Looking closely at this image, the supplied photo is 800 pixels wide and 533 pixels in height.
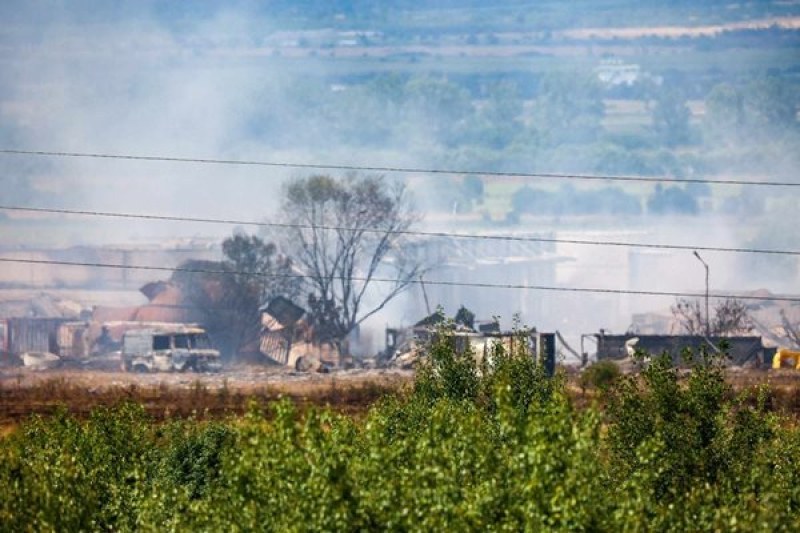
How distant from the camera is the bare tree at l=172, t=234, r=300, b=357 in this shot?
7675 centimetres

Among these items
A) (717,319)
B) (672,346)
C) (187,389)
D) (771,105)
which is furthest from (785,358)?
(771,105)

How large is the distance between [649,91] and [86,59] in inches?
1889

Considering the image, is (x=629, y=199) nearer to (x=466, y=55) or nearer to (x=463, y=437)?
(x=466, y=55)

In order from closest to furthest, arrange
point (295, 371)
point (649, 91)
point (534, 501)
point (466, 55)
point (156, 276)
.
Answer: point (534, 501), point (295, 371), point (156, 276), point (649, 91), point (466, 55)

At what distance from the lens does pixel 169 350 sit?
2825 inches

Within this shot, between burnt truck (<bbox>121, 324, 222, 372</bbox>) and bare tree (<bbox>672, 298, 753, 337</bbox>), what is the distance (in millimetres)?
20024

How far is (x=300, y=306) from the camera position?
8131 centimetres

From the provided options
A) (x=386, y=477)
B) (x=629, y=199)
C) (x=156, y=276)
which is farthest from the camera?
(x=629, y=199)

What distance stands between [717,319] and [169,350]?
2389cm

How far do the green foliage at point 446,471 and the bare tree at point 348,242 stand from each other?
50852 millimetres

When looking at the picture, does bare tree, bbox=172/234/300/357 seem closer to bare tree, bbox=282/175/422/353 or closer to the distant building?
bare tree, bbox=282/175/422/353

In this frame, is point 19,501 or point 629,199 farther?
point 629,199

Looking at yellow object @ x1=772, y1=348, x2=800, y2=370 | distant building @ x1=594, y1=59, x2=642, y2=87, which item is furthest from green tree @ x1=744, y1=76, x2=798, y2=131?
yellow object @ x1=772, y1=348, x2=800, y2=370

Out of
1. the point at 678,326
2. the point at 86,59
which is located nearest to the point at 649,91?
the point at 86,59
